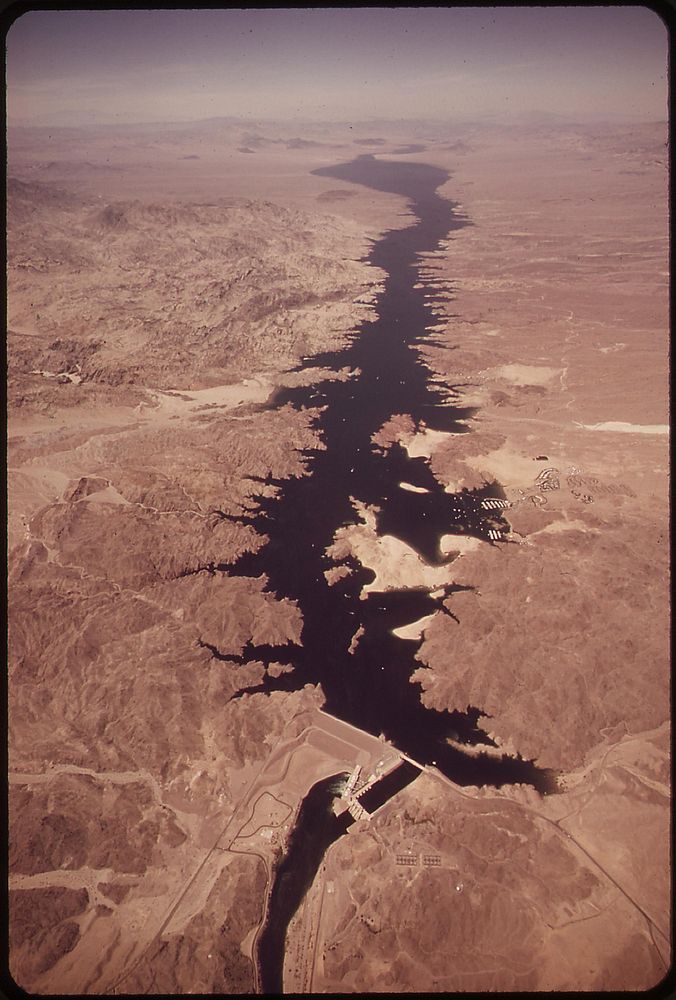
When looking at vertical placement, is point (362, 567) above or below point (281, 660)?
above

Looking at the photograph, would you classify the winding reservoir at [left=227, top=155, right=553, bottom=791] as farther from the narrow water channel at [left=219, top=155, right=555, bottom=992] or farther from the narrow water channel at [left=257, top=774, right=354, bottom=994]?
the narrow water channel at [left=257, top=774, right=354, bottom=994]

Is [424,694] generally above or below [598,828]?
above

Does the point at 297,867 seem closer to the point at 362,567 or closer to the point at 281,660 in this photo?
the point at 281,660

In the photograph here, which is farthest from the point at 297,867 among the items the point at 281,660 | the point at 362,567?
the point at 362,567

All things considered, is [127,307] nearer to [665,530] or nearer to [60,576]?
[60,576]

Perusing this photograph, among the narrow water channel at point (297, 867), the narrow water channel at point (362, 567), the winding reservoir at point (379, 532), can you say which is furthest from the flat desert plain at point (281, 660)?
the winding reservoir at point (379, 532)

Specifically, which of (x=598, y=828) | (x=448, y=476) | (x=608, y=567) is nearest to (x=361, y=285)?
(x=448, y=476)

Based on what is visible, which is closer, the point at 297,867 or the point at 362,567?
the point at 297,867
